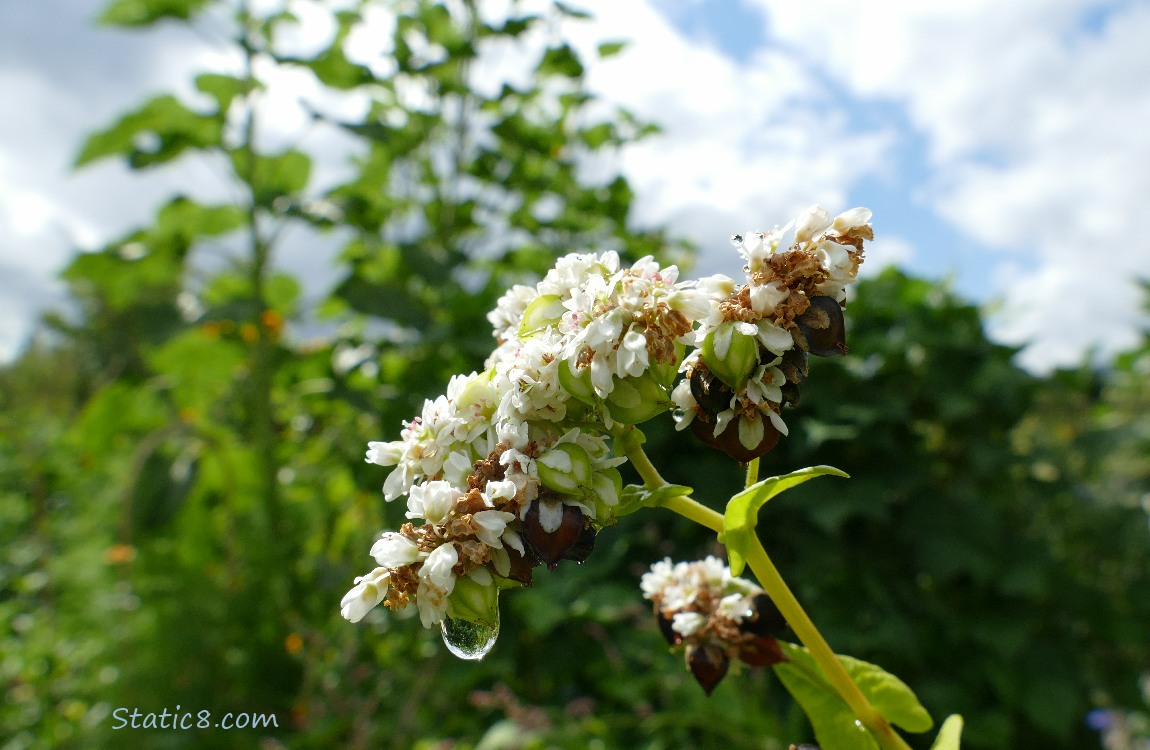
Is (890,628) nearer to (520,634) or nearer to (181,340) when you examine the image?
(520,634)

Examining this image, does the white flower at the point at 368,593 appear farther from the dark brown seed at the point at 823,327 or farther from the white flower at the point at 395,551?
the dark brown seed at the point at 823,327

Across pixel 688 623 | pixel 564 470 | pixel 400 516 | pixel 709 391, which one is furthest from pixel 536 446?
→ pixel 400 516

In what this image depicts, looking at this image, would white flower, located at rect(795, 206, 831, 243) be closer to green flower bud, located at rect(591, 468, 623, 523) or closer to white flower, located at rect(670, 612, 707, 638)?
green flower bud, located at rect(591, 468, 623, 523)

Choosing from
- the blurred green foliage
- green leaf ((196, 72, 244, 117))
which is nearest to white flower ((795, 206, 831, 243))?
the blurred green foliage

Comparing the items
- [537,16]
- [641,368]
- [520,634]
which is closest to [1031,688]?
[520,634]

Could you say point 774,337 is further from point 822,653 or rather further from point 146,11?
point 146,11

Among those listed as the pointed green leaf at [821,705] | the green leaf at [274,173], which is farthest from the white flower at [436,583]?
the green leaf at [274,173]
